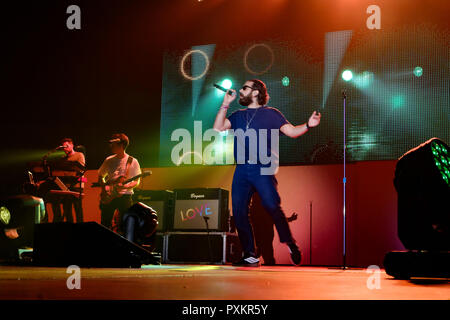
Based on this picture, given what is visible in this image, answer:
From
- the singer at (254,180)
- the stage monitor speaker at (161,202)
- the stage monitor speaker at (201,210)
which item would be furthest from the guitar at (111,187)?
the singer at (254,180)

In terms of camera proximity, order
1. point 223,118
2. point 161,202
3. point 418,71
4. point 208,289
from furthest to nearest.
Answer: point 418,71 < point 161,202 < point 223,118 < point 208,289

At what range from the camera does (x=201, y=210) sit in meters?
5.75

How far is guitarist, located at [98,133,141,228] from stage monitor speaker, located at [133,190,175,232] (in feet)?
0.63

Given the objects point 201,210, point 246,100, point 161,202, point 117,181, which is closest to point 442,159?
point 246,100

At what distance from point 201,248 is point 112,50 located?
306 cm

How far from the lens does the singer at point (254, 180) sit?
17.0ft

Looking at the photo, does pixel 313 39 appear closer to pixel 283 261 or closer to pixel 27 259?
pixel 283 261

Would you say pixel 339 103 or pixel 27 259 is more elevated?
pixel 339 103

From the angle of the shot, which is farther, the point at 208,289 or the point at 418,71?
the point at 418,71

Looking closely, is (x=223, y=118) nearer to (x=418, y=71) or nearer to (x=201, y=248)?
(x=201, y=248)

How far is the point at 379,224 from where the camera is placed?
5.29 m

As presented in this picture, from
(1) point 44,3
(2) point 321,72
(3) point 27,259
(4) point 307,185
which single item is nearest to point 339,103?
(2) point 321,72

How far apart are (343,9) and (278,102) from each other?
5.44ft

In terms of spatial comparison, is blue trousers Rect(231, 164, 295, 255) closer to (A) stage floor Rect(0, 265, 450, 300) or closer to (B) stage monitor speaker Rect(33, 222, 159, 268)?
(B) stage monitor speaker Rect(33, 222, 159, 268)
